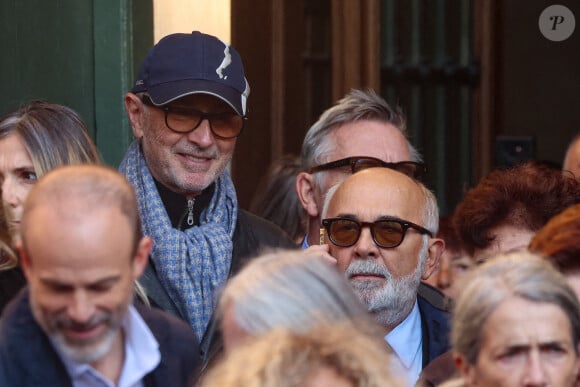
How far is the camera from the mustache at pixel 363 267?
4547mm

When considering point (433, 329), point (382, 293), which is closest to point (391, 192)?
point (382, 293)

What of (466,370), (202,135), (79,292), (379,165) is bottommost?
(466,370)

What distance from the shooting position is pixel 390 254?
460cm

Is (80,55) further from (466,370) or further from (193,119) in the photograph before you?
(466,370)

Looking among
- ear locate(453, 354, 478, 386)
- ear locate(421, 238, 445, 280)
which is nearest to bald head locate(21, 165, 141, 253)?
ear locate(453, 354, 478, 386)

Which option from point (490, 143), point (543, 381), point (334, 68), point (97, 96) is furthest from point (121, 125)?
point (543, 381)

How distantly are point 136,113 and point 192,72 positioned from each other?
0.29m

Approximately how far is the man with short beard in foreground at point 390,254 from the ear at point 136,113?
0.61 m

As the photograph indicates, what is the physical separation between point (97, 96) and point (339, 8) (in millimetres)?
1438

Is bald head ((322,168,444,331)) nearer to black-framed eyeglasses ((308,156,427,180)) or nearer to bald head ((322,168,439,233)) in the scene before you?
bald head ((322,168,439,233))

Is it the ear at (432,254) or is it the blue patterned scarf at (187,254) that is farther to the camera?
the ear at (432,254)

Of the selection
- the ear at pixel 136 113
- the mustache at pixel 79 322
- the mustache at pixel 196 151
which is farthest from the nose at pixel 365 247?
the mustache at pixel 79 322

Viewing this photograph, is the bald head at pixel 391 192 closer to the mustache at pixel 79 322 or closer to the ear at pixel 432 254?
the ear at pixel 432 254

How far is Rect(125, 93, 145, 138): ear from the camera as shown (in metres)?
4.78
